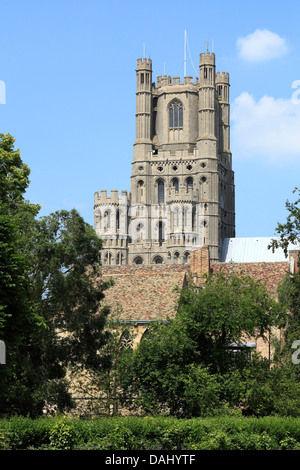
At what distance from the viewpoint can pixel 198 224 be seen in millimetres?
150250

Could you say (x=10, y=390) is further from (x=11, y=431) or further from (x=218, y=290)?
(x=218, y=290)

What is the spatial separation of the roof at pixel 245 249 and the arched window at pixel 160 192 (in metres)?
12.9

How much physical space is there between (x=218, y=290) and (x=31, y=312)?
40.7 ft

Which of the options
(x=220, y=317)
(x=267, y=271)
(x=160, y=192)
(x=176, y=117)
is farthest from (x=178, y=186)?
(x=220, y=317)

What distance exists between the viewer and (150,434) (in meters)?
30.9

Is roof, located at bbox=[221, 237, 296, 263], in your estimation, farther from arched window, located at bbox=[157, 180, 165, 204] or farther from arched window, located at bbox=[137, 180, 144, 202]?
arched window, located at bbox=[137, 180, 144, 202]

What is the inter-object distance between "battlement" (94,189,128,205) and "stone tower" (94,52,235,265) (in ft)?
0.55

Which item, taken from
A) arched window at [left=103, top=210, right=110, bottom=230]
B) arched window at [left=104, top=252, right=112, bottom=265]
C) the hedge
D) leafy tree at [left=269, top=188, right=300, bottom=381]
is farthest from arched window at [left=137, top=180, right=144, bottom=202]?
the hedge

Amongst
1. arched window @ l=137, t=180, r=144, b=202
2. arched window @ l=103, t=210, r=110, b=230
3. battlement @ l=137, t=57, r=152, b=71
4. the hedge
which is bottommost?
the hedge

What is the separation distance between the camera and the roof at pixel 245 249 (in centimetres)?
14675

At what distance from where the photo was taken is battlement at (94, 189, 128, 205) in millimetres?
152625

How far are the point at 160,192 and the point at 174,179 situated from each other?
10.9 ft

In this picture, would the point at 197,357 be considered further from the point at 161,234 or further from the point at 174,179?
the point at 174,179
